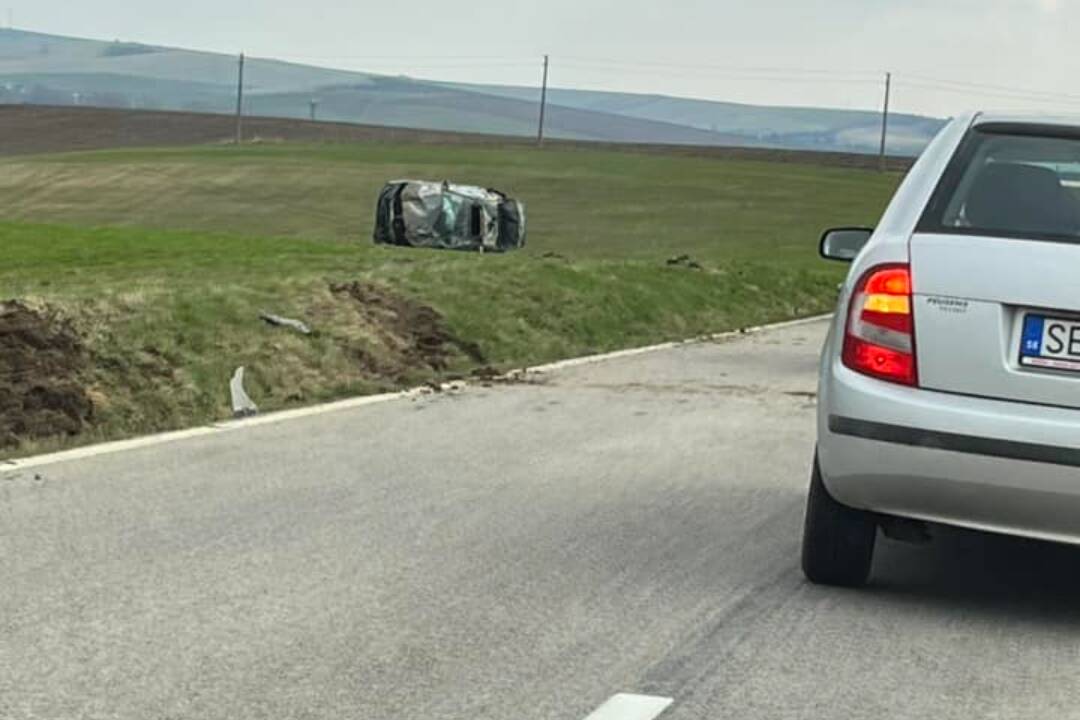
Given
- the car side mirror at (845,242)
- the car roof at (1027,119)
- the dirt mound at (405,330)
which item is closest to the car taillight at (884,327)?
the car roof at (1027,119)

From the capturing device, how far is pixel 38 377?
10.8m

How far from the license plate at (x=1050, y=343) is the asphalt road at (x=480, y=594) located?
0.92m

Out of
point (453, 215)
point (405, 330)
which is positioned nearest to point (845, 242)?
point (405, 330)

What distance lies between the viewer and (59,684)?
5289mm

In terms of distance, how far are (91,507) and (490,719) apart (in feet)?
11.3

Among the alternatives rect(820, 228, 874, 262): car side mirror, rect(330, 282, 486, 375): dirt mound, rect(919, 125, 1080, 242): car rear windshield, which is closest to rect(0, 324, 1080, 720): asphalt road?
rect(820, 228, 874, 262): car side mirror

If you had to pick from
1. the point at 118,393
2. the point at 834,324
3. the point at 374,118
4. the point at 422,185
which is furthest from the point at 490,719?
the point at 374,118

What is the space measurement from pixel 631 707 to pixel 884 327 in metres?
1.71

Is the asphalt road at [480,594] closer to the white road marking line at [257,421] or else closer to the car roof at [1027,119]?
the white road marking line at [257,421]

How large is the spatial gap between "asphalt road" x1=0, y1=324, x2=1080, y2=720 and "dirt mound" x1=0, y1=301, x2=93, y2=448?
727 mm

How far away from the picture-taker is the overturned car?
Answer: 33344 millimetres

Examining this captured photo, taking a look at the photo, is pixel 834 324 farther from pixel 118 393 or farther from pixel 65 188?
pixel 65 188

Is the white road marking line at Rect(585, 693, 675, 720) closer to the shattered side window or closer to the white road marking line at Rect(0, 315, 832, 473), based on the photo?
the white road marking line at Rect(0, 315, 832, 473)

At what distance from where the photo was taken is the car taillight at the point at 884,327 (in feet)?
20.4
